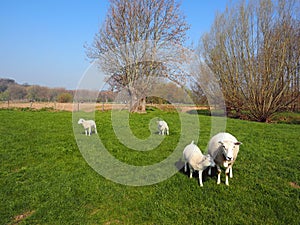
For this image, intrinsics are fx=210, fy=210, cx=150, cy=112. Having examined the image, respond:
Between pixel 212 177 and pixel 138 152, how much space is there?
3.24 meters

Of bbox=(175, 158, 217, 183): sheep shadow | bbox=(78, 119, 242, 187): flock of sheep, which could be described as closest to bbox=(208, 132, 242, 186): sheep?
bbox=(78, 119, 242, 187): flock of sheep

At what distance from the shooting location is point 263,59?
2344cm

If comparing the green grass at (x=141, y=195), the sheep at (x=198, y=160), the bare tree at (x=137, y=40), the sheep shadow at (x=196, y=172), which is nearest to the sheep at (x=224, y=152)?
the sheep shadow at (x=196, y=172)

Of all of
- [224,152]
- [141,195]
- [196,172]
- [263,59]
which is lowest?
[141,195]

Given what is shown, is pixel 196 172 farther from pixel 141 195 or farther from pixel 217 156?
pixel 141 195

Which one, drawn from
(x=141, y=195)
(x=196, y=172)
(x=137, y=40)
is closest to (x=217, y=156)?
(x=196, y=172)

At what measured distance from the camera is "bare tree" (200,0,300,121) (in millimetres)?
22781

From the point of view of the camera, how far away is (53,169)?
6258 millimetres

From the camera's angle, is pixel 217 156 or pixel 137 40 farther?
pixel 137 40

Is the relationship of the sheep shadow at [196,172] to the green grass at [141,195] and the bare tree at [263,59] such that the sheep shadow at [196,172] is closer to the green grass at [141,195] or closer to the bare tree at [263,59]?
the green grass at [141,195]

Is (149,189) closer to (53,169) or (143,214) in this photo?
(143,214)

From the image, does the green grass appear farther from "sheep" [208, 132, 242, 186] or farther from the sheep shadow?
"sheep" [208, 132, 242, 186]

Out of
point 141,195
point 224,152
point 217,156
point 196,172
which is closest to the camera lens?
point 224,152

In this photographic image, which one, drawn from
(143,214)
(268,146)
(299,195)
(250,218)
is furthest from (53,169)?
(268,146)
